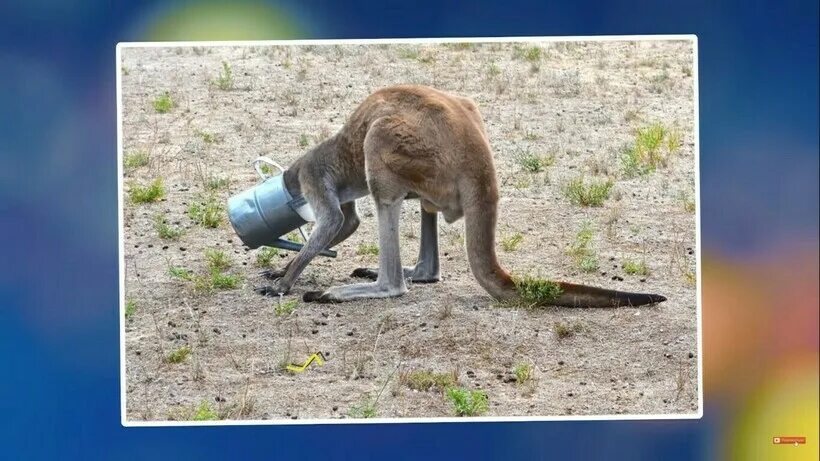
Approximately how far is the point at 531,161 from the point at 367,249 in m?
1.08

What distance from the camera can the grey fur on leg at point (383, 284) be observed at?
23.7 ft

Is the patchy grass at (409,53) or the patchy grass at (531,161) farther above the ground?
the patchy grass at (409,53)

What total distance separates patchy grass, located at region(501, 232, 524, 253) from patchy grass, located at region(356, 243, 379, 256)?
80 cm

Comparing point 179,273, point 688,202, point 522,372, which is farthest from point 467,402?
point 179,273

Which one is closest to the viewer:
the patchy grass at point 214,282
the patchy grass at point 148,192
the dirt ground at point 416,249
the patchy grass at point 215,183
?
the dirt ground at point 416,249

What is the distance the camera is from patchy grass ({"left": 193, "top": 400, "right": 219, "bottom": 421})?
674cm

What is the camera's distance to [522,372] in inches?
270

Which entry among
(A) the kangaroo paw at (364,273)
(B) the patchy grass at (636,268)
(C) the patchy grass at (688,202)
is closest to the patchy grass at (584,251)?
(B) the patchy grass at (636,268)

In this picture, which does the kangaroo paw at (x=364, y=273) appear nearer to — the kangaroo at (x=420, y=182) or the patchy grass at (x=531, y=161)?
the kangaroo at (x=420, y=182)

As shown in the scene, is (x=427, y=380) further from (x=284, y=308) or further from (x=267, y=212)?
(x=267, y=212)

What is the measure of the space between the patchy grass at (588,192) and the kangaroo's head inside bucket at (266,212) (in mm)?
1479

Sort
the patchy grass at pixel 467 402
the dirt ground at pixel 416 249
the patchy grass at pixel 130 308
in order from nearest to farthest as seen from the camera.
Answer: the patchy grass at pixel 467 402, the dirt ground at pixel 416 249, the patchy grass at pixel 130 308

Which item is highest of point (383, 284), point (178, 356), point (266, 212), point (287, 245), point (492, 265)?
point (266, 212)
